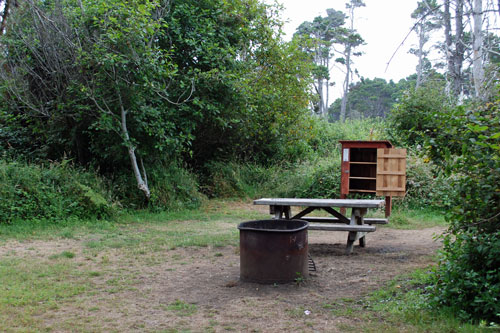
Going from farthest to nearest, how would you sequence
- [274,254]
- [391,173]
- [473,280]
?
[391,173] → [274,254] → [473,280]

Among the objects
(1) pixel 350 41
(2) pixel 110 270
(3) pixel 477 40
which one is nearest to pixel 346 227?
(2) pixel 110 270

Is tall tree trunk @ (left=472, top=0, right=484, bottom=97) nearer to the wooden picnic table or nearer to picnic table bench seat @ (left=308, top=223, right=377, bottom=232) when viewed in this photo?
the wooden picnic table

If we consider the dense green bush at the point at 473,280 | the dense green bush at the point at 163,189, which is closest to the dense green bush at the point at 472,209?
the dense green bush at the point at 473,280

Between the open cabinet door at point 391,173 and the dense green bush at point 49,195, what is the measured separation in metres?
6.62

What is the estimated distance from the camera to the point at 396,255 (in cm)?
698

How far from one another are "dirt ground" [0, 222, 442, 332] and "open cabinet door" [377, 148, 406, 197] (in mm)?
3162

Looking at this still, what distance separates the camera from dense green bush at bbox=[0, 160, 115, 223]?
30.7 ft

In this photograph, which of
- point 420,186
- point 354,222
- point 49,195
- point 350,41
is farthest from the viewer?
point 350,41

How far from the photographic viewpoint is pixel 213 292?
5125 millimetres

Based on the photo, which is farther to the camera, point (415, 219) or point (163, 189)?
point (163, 189)

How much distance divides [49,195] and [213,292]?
6240 millimetres

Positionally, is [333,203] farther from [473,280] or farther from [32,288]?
[32,288]

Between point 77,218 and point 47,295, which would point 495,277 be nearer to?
point 47,295

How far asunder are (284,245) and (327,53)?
40.5 meters
